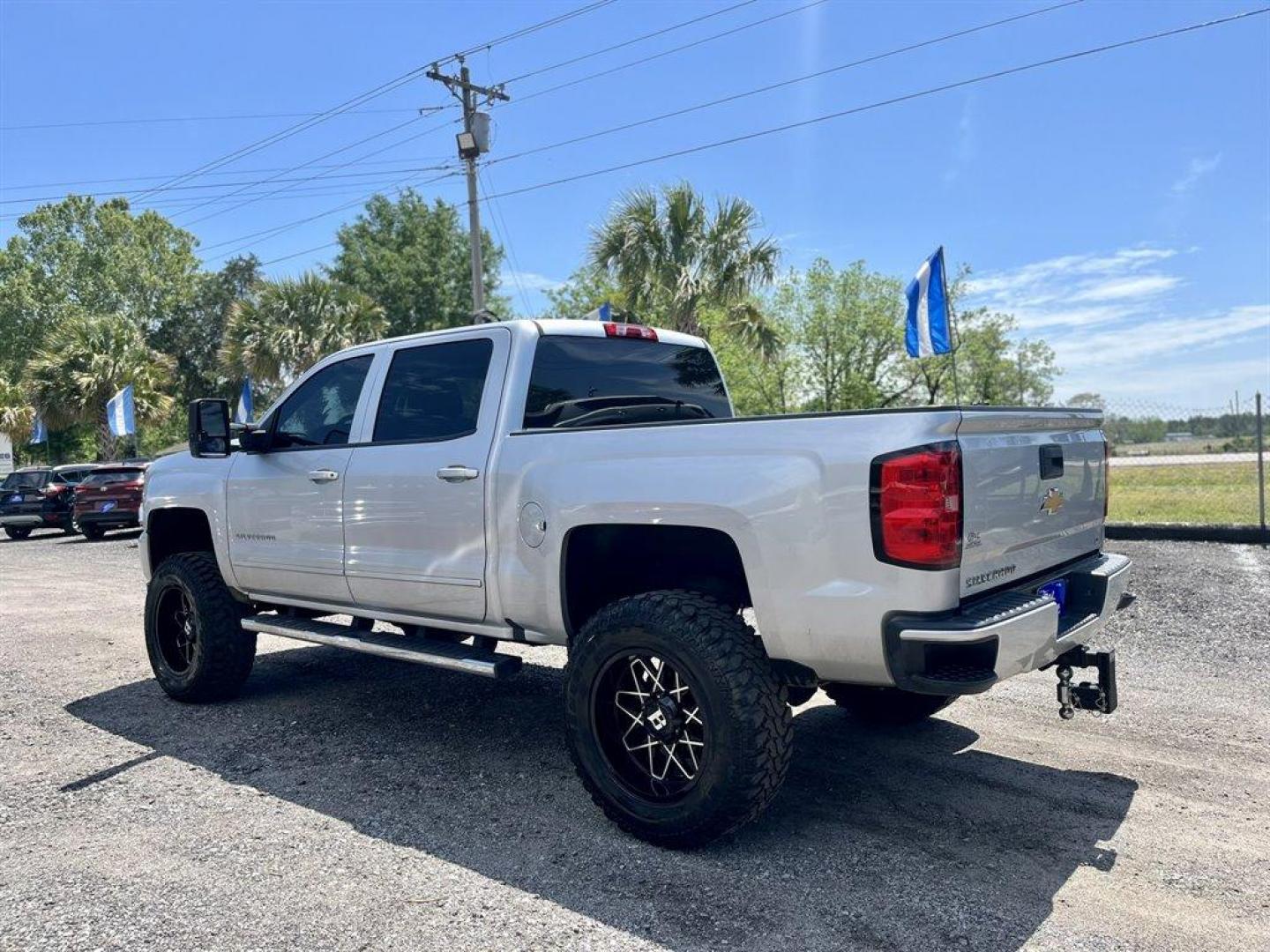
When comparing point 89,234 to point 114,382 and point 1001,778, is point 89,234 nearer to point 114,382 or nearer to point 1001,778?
point 114,382

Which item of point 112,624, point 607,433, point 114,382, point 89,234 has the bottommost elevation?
point 112,624

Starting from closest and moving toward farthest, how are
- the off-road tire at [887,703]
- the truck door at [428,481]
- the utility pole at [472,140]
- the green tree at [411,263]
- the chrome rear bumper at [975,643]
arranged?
the chrome rear bumper at [975,643]
the truck door at [428,481]
the off-road tire at [887,703]
the utility pole at [472,140]
the green tree at [411,263]

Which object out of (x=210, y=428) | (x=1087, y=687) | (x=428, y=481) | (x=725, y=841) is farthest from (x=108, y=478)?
(x=1087, y=687)

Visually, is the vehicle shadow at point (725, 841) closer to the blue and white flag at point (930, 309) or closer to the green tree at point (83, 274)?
the blue and white flag at point (930, 309)

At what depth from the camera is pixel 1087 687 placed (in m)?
3.61

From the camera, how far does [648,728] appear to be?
11.6 ft

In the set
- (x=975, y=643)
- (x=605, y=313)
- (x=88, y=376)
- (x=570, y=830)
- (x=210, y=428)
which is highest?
(x=88, y=376)

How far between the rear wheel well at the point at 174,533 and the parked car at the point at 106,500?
15.1 metres

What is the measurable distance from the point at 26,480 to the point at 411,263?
26697 mm

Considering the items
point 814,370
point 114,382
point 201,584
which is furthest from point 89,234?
point 201,584

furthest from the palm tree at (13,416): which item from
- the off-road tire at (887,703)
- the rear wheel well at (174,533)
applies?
the off-road tire at (887,703)

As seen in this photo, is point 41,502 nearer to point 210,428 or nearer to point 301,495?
point 210,428

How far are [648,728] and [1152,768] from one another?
238cm

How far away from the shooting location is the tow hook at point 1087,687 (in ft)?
11.8
